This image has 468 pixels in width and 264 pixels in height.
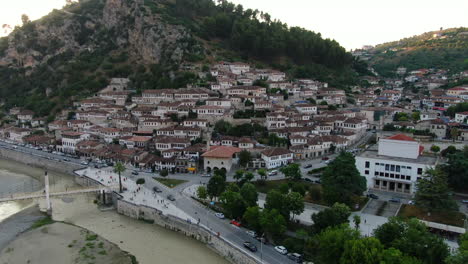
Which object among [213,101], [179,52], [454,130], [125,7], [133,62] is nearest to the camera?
[454,130]

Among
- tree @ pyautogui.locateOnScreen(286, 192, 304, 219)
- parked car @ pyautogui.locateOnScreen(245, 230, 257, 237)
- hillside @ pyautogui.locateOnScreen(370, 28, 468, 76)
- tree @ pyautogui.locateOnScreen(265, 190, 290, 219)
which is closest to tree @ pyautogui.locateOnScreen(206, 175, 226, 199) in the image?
tree @ pyautogui.locateOnScreen(265, 190, 290, 219)

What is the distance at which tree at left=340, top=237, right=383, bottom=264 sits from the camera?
1548 centimetres

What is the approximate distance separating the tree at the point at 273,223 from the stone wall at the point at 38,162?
2475cm

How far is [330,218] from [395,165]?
10801 mm

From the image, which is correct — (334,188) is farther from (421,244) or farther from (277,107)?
(277,107)

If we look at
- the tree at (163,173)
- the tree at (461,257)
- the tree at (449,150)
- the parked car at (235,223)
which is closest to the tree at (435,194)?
the tree at (461,257)

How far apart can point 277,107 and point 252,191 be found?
22919mm

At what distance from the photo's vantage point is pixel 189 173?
113ft

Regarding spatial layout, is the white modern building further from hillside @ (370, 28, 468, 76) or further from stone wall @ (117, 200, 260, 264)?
hillside @ (370, 28, 468, 76)

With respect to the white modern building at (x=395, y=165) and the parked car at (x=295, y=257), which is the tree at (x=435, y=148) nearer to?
the white modern building at (x=395, y=165)

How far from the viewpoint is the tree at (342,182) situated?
79.8 ft

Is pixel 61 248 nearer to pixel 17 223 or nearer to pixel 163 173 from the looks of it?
pixel 17 223

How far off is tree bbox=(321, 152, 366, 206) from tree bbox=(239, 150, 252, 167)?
976cm

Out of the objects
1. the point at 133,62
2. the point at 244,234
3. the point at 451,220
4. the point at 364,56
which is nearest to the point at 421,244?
the point at 451,220
